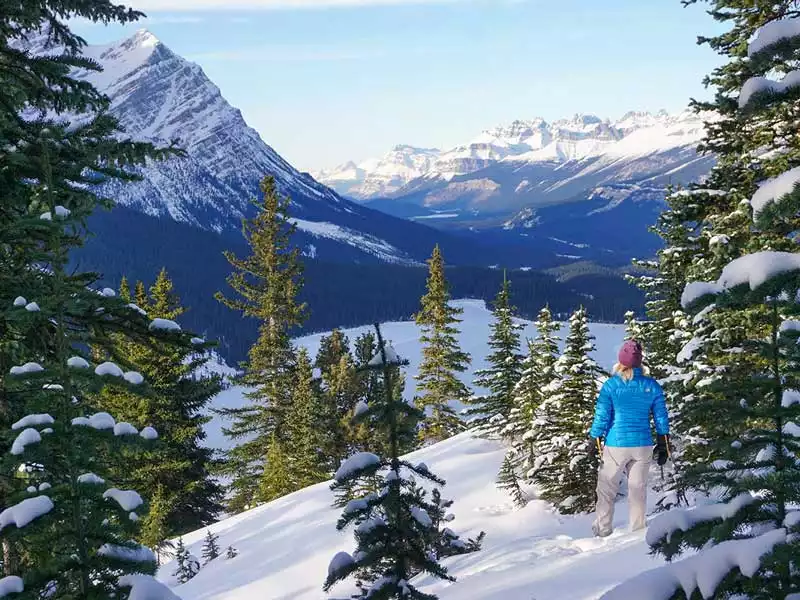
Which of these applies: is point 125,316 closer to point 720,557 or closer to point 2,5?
point 2,5

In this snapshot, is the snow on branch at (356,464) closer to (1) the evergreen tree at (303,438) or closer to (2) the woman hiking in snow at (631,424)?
(2) the woman hiking in snow at (631,424)

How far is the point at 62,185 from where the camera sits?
710 cm

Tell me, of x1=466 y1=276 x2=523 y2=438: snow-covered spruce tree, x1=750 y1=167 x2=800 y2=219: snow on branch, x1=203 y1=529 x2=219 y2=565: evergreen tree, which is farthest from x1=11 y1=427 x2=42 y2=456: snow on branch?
x1=466 y1=276 x2=523 y2=438: snow-covered spruce tree

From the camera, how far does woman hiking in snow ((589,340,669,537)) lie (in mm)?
8836

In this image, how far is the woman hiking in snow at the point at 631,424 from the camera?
8836 millimetres

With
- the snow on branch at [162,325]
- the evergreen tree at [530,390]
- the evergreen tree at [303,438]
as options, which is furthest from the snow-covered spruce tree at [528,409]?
the evergreen tree at [303,438]

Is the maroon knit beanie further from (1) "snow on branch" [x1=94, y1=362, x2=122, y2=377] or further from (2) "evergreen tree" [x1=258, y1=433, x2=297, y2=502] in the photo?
(2) "evergreen tree" [x1=258, y1=433, x2=297, y2=502]

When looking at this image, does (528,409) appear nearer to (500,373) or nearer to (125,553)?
(500,373)

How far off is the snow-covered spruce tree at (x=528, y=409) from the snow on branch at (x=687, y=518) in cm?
1181

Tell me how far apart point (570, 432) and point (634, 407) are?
5.42 meters

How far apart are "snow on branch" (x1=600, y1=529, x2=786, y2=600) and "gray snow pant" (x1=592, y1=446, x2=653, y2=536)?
6.49 m

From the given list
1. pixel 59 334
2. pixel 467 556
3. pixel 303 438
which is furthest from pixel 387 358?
pixel 303 438

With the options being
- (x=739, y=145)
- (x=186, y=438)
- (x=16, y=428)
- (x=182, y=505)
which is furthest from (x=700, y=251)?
(x=182, y=505)

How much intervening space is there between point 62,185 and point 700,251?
39.4 feet
